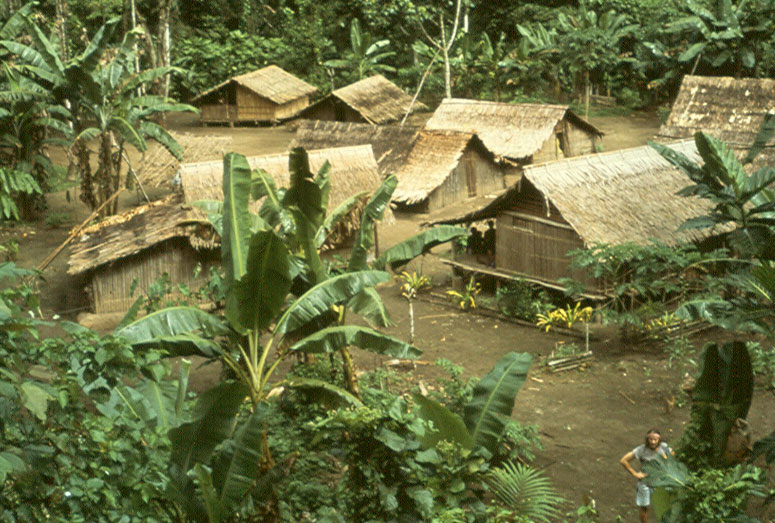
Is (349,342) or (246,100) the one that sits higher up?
(246,100)

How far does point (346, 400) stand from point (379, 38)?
94.6 feet

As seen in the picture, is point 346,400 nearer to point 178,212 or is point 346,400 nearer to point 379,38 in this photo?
point 178,212

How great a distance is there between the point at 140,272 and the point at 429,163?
9.02 m

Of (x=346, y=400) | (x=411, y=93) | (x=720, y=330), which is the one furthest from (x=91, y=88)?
(x=411, y=93)

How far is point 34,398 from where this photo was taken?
189 inches

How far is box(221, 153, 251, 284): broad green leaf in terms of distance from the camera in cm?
796

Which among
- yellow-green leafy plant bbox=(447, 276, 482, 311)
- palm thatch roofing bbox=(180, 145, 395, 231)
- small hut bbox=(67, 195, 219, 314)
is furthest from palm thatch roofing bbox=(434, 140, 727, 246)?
small hut bbox=(67, 195, 219, 314)

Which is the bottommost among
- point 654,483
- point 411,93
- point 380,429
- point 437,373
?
point 437,373

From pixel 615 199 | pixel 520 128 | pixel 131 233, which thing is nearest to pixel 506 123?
pixel 520 128

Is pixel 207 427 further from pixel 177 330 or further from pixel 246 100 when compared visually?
pixel 246 100

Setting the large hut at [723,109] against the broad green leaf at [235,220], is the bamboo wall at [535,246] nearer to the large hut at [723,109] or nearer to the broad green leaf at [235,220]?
the large hut at [723,109]

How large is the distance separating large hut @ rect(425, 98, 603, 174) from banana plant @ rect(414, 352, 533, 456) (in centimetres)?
1530

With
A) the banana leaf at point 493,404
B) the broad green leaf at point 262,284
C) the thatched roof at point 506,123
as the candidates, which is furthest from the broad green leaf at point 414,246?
the thatched roof at point 506,123

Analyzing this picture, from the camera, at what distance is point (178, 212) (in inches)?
639
